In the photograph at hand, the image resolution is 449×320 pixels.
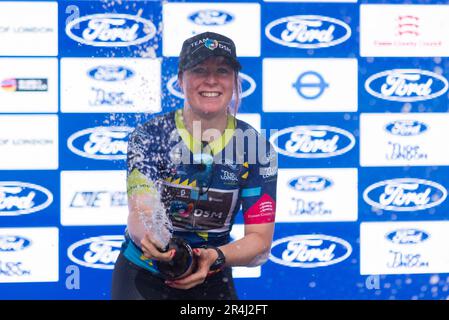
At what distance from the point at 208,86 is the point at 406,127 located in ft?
3.71

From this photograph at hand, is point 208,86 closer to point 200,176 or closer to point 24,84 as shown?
point 200,176

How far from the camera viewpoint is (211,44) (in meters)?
2.69

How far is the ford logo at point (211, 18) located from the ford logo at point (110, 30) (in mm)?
196

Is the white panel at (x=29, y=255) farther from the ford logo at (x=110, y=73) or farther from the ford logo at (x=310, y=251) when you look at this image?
the ford logo at (x=310, y=251)

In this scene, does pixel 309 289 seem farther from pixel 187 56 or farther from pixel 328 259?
pixel 187 56

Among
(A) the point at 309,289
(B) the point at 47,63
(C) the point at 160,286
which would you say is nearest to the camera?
(C) the point at 160,286

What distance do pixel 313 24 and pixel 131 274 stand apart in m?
1.45

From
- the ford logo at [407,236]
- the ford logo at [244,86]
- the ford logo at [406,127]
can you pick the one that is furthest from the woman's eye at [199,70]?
the ford logo at [407,236]

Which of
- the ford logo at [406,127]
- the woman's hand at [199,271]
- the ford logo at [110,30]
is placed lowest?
the woman's hand at [199,271]

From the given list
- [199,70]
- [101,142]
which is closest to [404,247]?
[199,70]

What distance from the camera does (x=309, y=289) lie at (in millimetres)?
3338

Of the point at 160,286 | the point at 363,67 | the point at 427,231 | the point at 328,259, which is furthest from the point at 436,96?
the point at 160,286

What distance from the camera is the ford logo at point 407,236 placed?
11.1 feet

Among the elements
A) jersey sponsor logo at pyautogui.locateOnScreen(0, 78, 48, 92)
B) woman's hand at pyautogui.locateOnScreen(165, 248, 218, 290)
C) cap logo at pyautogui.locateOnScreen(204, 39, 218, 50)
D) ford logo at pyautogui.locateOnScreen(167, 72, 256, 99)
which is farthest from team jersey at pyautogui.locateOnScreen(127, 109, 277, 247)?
jersey sponsor logo at pyautogui.locateOnScreen(0, 78, 48, 92)
